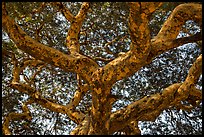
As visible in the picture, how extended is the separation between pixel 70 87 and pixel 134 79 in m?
2.29

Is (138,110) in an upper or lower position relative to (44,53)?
lower

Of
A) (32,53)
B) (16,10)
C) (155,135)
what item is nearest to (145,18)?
(32,53)

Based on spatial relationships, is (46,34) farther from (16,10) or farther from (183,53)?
(183,53)

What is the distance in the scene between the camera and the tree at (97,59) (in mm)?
6160

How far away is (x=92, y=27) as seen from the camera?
38.0 feet

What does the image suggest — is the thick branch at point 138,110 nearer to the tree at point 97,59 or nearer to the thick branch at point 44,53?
the tree at point 97,59

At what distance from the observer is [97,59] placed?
1091 cm

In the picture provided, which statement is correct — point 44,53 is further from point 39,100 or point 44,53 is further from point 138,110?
point 39,100

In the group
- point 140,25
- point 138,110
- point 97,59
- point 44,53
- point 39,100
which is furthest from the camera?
point 97,59

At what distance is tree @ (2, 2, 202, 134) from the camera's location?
20.2 ft

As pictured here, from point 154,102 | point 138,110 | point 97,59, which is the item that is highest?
point 97,59

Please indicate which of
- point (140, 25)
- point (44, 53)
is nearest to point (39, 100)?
point (44, 53)

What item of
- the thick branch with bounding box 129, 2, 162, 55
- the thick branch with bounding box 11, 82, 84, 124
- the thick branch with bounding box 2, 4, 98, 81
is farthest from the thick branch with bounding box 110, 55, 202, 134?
the thick branch with bounding box 11, 82, 84, 124

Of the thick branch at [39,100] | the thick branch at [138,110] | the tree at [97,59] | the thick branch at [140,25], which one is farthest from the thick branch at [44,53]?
the thick branch at [39,100]
